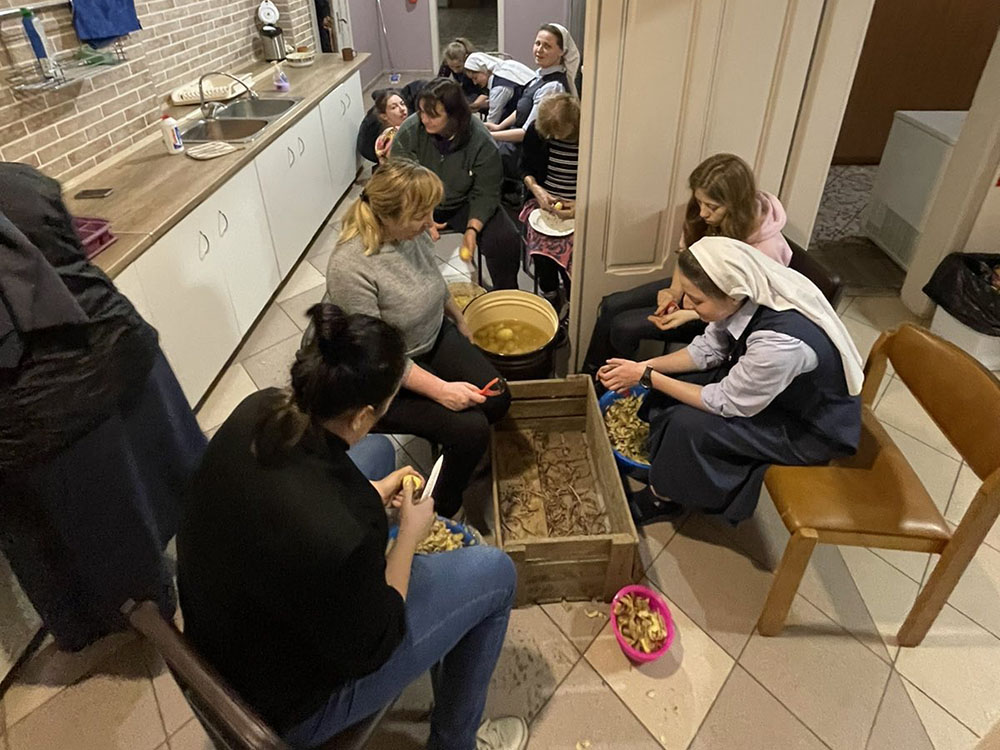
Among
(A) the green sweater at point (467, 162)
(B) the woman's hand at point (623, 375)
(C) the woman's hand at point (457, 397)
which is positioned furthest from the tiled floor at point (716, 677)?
(A) the green sweater at point (467, 162)

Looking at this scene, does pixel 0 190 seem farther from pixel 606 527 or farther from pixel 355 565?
pixel 606 527

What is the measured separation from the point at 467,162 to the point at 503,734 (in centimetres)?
222

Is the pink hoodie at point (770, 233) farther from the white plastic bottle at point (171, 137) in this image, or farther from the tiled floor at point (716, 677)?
the white plastic bottle at point (171, 137)

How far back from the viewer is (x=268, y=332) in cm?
315

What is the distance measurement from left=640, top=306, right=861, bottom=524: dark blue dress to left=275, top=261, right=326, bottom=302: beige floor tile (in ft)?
7.40

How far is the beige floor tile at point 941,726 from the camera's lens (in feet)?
5.25

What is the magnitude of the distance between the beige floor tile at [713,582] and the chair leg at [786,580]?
76mm

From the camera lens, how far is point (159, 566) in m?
1.74

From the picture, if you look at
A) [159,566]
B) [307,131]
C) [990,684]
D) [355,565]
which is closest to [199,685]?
[355,565]

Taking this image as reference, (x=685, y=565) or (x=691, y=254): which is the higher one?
(x=691, y=254)

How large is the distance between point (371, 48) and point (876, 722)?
705cm

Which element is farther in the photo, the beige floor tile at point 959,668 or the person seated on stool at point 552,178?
the person seated on stool at point 552,178

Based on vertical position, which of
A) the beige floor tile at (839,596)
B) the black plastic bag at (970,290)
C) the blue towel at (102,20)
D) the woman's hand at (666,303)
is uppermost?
the blue towel at (102,20)

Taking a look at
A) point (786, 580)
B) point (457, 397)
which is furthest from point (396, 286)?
point (786, 580)
